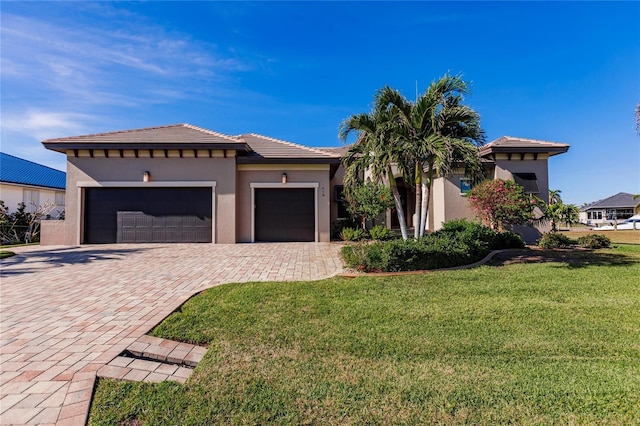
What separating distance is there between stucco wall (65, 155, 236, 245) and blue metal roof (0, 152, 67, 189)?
1218 centimetres

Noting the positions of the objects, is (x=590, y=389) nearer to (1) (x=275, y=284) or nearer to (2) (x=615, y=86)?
(1) (x=275, y=284)

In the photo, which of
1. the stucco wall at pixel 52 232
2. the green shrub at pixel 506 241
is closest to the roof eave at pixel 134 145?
the stucco wall at pixel 52 232

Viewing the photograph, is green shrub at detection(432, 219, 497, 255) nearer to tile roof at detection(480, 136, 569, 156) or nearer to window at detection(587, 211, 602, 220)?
tile roof at detection(480, 136, 569, 156)

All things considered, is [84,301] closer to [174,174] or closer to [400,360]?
[400,360]

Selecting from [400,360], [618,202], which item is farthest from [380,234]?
[618,202]

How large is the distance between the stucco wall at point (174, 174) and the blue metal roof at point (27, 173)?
12.2 m

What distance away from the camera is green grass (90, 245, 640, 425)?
256 cm

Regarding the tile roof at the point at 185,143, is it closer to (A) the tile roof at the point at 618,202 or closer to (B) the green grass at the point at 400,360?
(B) the green grass at the point at 400,360

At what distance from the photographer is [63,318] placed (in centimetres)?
478

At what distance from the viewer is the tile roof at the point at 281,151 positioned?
14898mm

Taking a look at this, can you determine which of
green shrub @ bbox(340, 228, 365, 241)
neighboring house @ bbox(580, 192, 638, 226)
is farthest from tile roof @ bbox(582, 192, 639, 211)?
green shrub @ bbox(340, 228, 365, 241)

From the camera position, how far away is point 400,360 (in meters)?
3.40

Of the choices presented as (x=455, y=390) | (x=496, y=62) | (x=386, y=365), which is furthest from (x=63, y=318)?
(x=496, y=62)

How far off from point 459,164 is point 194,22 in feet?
34.1
